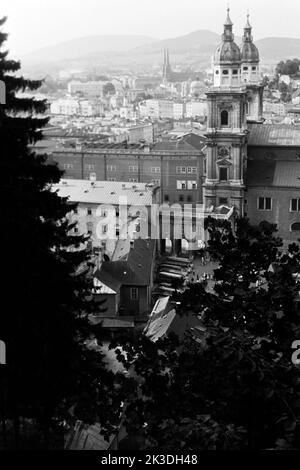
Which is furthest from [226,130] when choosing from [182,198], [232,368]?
[232,368]

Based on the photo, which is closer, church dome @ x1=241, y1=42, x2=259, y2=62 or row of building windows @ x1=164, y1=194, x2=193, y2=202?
church dome @ x1=241, y1=42, x2=259, y2=62

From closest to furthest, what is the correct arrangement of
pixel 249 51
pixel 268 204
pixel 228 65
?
pixel 228 65
pixel 268 204
pixel 249 51

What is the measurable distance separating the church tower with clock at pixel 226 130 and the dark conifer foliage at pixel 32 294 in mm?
21471

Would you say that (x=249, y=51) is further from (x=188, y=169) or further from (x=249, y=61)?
(x=188, y=169)

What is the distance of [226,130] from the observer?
3328 cm

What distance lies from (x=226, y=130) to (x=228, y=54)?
3.42 metres

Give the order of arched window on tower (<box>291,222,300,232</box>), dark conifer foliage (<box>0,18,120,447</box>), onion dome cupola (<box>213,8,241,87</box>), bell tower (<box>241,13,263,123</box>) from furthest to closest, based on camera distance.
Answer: bell tower (<box>241,13,263,123</box>), arched window on tower (<box>291,222,300,232</box>), onion dome cupola (<box>213,8,241,87</box>), dark conifer foliage (<box>0,18,120,447</box>)

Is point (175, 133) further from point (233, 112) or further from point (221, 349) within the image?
point (221, 349)

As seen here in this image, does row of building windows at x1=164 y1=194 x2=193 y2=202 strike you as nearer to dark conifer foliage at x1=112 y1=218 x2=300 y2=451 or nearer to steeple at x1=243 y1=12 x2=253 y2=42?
steeple at x1=243 y1=12 x2=253 y2=42

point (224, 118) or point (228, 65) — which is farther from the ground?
point (228, 65)

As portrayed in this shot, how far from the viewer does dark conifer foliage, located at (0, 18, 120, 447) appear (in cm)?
1084

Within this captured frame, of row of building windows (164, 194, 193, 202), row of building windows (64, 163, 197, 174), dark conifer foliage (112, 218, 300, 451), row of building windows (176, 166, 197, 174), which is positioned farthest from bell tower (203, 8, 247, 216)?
dark conifer foliage (112, 218, 300, 451)

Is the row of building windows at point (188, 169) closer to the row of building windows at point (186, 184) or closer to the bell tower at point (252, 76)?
the row of building windows at point (186, 184)

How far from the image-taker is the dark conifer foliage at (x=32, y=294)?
10.8 metres
